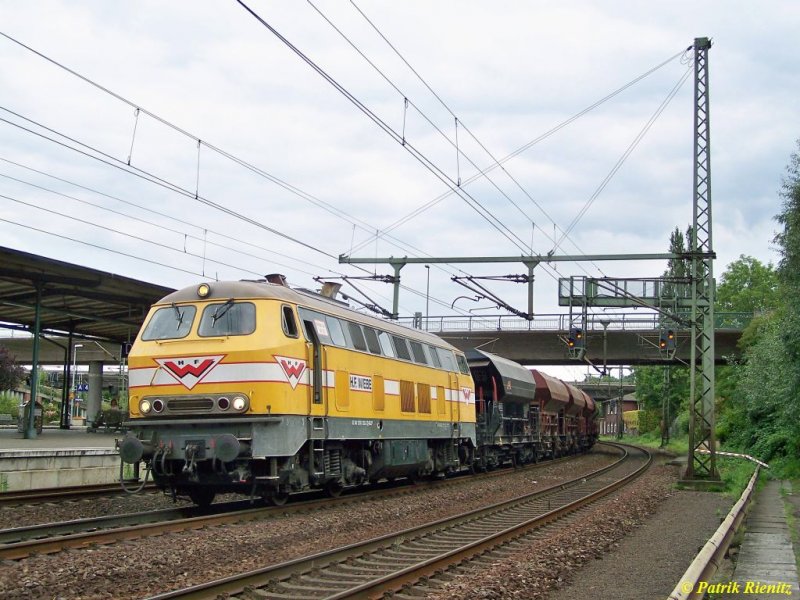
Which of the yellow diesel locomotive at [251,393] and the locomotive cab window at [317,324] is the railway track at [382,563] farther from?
the locomotive cab window at [317,324]

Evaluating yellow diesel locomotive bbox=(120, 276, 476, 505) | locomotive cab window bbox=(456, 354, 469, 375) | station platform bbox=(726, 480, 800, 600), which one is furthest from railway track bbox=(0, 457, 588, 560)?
station platform bbox=(726, 480, 800, 600)

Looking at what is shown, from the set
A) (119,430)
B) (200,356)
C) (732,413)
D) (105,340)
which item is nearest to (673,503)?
(200,356)

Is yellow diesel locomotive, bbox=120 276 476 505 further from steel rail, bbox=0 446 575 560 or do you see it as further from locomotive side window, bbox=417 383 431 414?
locomotive side window, bbox=417 383 431 414

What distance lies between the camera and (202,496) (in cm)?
1434

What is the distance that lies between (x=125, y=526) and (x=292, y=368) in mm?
3380

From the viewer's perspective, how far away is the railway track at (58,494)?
1421cm

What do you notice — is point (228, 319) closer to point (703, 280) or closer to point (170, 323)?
point (170, 323)

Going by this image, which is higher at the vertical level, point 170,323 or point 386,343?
point 170,323

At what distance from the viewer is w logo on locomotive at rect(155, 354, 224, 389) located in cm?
1314

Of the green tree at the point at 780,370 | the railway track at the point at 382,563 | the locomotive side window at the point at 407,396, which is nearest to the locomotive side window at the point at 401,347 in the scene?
the locomotive side window at the point at 407,396

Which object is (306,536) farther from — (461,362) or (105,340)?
(105,340)

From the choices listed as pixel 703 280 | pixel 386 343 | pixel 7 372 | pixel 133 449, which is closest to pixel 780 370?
pixel 703 280

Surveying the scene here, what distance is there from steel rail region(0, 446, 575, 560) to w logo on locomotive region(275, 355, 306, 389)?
214cm

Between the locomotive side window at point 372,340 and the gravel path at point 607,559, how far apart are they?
16.8 feet
